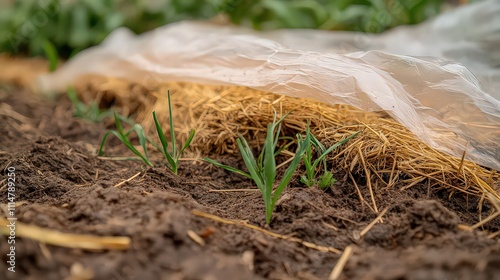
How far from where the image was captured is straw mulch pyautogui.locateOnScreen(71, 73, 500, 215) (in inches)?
55.8

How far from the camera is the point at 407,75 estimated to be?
5.01 feet

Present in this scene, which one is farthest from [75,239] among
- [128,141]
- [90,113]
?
[90,113]

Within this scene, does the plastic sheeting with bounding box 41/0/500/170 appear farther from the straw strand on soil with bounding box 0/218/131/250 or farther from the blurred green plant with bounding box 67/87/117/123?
the straw strand on soil with bounding box 0/218/131/250

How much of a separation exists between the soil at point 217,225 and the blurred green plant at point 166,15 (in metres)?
1.47

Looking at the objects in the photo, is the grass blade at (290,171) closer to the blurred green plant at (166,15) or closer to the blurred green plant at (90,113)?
the blurred green plant at (90,113)

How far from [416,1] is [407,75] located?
1.51 m

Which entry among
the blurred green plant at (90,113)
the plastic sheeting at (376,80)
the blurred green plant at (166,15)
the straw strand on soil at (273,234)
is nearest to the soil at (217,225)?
the straw strand on soil at (273,234)

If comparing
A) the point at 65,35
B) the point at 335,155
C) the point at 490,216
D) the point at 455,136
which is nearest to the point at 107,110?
the point at 65,35

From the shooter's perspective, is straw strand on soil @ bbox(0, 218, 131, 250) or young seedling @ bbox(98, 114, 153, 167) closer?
straw strand on soil @ bbox(0, 218, 131, 250)

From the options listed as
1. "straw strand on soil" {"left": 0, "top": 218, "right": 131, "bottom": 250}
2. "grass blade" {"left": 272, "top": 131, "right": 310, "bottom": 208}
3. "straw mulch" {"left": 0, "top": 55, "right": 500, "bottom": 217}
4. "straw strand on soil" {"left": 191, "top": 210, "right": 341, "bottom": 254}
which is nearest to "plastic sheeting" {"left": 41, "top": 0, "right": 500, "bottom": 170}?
"straw mulch" {"left": 0, "top": 55, "right": 500, "bottom": 217}

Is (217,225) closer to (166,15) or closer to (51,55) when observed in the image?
(51,55)

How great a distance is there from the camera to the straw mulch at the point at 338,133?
1.42 metres

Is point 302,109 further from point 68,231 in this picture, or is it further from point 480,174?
point 68,231

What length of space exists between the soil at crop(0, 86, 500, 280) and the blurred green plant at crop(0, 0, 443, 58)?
1468 mm
